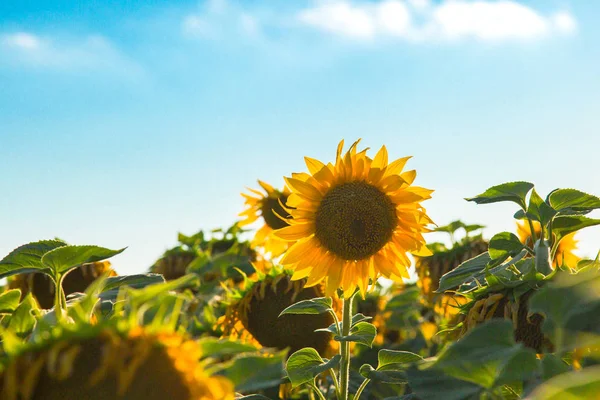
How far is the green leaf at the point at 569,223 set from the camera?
1970 millimetres

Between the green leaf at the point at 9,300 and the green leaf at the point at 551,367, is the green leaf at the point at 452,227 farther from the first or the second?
the green leaf at the point at 9,300

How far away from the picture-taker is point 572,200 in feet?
6.44

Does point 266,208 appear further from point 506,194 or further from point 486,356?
point 486,356

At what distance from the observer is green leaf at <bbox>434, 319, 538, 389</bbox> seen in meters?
1.05

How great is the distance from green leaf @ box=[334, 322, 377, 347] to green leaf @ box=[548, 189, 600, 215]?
0.73m

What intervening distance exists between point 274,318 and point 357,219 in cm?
73

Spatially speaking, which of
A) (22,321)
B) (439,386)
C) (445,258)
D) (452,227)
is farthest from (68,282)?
(452,227)

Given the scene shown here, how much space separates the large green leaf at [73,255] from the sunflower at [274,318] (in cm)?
163

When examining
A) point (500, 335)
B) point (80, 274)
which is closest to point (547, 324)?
point (500, 335)

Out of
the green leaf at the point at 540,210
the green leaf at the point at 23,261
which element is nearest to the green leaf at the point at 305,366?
the green leaf at the point at 540,210

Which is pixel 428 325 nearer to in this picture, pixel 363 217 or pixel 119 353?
pixel 363 217

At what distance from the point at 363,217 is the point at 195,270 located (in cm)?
159

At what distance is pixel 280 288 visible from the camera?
321cm

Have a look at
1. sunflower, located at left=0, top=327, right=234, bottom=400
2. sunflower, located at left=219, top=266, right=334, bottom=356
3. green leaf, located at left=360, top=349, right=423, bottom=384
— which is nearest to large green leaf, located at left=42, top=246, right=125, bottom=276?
sunflower, located at left=0, top=327, right=234, bottom=400
